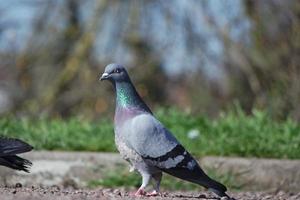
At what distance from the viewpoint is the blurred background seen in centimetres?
1331

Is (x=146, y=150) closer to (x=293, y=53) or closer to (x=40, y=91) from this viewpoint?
(x=293, y=53)

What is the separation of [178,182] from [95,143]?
1.11m

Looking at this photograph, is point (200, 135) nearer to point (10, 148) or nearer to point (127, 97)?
point (10, 148)

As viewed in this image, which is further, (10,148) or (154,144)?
(10,148)

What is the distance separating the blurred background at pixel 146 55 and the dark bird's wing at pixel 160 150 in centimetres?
718

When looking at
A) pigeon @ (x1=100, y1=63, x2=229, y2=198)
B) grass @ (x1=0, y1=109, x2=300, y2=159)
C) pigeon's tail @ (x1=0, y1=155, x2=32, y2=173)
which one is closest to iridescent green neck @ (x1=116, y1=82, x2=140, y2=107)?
pigeon @ (x1=100, y1=63, x2=229, y2=198)


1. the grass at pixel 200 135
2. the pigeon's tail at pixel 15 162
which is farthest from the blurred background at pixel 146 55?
the pigeon's tail at pixel 15 162

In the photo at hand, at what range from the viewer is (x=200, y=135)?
30.0 ft

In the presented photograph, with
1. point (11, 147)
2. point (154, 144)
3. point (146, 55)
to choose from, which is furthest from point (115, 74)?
point (146, 55)

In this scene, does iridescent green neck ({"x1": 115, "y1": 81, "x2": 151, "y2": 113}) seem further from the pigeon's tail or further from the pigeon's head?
the pigeon's tail

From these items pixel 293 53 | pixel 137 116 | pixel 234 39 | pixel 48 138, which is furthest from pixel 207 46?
pixel 137 116

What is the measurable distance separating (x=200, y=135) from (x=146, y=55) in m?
5.47

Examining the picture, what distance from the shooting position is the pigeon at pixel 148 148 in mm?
5297

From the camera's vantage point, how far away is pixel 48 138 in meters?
9.02
